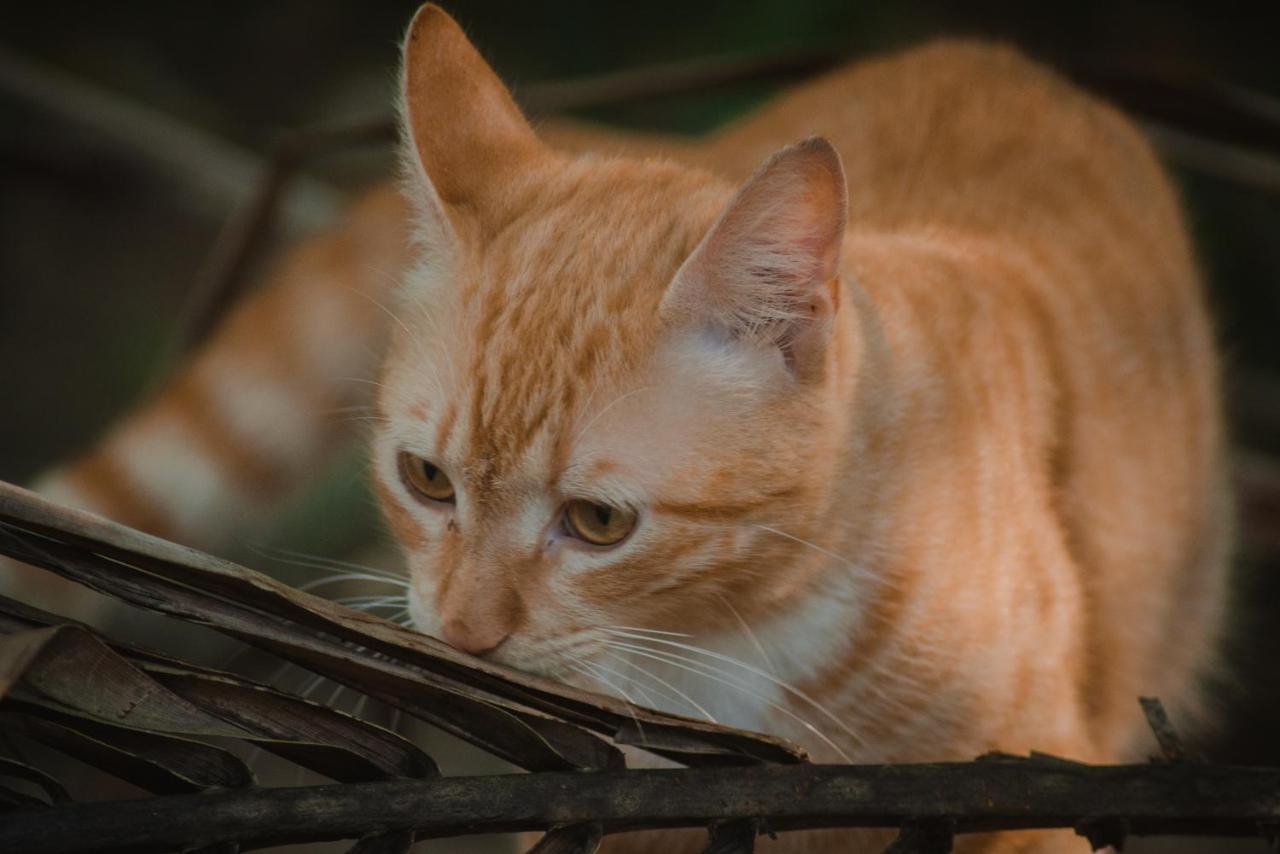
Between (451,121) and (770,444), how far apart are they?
21.6 inches

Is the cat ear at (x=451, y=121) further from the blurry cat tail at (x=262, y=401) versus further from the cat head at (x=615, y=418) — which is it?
the blurry cat tail at (x=262, y=401)

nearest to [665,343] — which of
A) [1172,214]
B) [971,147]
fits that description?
[971,147]

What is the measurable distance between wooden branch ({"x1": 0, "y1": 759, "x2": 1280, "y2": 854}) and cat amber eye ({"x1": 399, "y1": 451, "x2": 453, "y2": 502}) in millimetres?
430

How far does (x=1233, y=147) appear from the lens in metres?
2.14

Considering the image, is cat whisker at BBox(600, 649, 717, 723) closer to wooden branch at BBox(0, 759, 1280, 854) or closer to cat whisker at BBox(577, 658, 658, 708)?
cat whisker at BBox(577, 658, 658, 708)

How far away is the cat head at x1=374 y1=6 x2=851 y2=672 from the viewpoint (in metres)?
1.26

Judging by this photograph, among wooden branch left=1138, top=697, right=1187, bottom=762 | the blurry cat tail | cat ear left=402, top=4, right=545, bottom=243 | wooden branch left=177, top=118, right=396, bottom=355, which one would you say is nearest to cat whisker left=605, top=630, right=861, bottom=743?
wooden branch left=1138, top=697, right=1187, bottom=762

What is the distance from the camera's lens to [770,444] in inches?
51.5

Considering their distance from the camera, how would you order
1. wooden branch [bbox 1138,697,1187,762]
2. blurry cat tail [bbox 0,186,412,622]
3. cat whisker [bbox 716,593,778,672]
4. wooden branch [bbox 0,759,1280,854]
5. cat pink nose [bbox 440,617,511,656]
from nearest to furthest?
wooden branch [bbox 0,759,1280,854] → wooden branch [bbox 1138,697,1187,762] → cat pink nose [bbox 440,617,511,656] → cat whisker [bbox 716,593,778,672] → blurry cat tail [bbox 0,186,412,622]

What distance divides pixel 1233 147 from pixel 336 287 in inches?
65.7

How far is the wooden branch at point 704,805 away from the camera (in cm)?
94

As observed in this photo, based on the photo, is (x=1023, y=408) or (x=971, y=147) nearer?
(x=1023, y=408)

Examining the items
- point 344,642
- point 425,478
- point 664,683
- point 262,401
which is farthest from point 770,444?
point 262,401

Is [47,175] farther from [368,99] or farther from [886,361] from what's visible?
[886,361]
